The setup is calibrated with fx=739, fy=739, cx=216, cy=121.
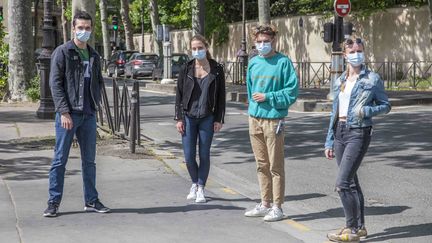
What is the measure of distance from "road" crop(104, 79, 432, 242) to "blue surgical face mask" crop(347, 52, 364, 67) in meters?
1.51

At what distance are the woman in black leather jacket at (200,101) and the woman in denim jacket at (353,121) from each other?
1808mm

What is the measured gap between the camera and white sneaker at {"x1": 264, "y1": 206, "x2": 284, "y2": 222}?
693 centimetres

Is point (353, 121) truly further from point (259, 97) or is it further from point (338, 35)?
point (338, 35)

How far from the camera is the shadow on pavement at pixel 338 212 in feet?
23.8

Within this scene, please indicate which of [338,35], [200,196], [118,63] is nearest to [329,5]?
[118,63]

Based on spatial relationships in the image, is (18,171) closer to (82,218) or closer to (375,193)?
(82,218)

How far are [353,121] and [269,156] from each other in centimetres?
118

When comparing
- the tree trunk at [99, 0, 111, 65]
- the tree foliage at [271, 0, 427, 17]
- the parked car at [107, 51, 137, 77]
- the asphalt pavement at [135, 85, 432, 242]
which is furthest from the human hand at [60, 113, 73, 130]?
the tree trunk at [99, 0, 111, 65]

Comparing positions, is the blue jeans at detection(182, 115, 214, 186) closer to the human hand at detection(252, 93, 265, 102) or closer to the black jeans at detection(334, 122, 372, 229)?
the human hand at detection(252, 93, 265, 102)

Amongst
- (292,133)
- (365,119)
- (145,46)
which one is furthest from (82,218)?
(145,46)

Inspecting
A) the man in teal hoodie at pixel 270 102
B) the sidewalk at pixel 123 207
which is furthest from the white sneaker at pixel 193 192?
the man in teal hoodie at pixel 270 102

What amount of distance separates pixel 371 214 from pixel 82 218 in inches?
112

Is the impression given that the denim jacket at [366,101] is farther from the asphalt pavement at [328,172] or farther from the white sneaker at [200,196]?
the white sneaker at [200,196]

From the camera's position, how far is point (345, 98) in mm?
6098
